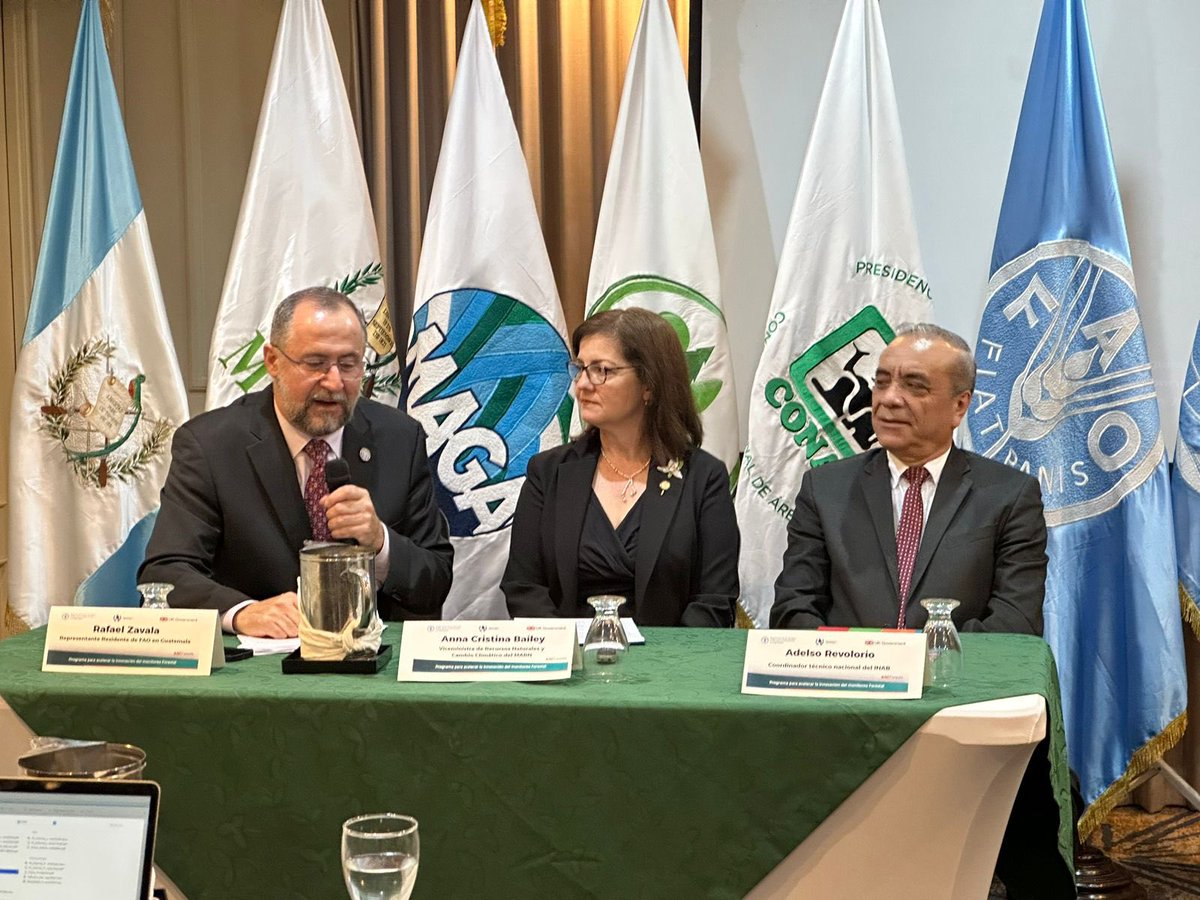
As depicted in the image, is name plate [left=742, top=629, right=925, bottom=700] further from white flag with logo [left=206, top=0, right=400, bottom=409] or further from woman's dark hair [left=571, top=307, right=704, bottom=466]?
white flag with logo [left=206, top=0, right=400, bottom=409]

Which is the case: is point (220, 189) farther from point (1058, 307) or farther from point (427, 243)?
point (1058, 307)

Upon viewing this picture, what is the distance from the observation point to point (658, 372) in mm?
3270

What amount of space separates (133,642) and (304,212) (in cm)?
206

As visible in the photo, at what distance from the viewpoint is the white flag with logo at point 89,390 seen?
13.0 ft

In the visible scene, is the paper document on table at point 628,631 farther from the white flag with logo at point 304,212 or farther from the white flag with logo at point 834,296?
the white flag with logo at point 304,212

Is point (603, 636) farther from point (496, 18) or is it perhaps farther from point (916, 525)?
point (496, 18)

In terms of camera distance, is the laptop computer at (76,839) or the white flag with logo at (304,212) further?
the white flag with logo at (304,212)

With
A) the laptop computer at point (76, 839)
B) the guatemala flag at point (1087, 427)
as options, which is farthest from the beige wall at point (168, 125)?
the laptop computer at point (76, 839)

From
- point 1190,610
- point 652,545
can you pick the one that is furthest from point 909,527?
point 1190,610

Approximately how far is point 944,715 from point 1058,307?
2125mm

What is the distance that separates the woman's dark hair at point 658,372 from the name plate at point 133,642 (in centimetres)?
137

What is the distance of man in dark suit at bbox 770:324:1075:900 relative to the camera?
9.68 feet

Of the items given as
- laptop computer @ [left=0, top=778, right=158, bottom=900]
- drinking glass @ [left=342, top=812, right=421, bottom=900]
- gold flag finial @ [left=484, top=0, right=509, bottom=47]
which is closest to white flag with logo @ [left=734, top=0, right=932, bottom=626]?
gold flag finial @ [left=484, top=0, right=509, bottom=47]

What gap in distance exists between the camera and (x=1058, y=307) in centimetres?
372
